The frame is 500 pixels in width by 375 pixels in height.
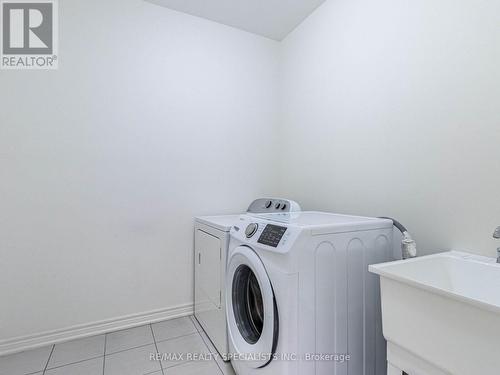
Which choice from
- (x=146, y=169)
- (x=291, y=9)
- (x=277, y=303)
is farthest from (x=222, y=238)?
(x=291, y=9)

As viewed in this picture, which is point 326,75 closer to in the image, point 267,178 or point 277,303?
point 267,178

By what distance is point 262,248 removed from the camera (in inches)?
45.0

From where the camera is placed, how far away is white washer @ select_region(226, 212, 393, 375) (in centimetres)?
102

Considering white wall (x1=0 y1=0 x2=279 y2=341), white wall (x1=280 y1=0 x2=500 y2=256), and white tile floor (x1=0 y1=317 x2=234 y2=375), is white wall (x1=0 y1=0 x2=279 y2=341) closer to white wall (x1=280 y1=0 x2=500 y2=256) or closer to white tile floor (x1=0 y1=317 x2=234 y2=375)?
white tile floor (x1=0 y1=317 x2=234 y2=375)

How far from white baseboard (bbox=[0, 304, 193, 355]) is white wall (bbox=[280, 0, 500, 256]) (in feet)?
4.78

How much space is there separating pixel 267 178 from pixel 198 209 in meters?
0.76

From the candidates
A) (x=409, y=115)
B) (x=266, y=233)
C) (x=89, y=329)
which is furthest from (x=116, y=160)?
(x=409, y=115)

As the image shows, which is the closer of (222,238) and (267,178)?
(222,238)

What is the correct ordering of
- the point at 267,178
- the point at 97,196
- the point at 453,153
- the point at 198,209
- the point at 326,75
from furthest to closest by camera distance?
1. the point at 267,178
2. the point at 198,209
3. the point at 326,75
4. the point at 97,196
5. the point at 453,153

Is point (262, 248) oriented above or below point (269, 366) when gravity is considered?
above

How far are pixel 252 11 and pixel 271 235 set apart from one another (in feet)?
6.41

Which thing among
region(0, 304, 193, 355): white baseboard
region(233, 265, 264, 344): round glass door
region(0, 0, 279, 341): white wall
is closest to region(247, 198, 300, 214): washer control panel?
region(0, 0, 279, 341): white wall

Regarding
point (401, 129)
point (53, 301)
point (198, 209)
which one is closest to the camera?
point (401, 129)

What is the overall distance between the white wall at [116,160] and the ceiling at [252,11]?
0.28 feet
